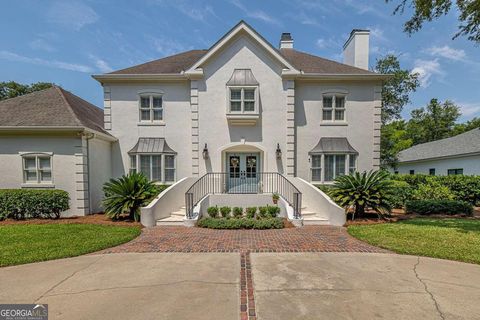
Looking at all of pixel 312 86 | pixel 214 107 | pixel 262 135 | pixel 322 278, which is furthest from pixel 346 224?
pixel 214 107

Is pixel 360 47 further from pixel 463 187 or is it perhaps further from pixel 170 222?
pixel 170 222

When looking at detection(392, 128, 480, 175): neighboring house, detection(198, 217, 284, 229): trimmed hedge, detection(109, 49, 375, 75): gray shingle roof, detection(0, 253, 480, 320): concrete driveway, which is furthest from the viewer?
detection(392, 128, 480, 175): neighboring house

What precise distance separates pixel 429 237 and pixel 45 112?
56.7 feet

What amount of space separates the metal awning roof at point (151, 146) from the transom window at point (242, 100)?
14.0ft

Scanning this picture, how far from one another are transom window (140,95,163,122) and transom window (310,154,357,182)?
9336 mm

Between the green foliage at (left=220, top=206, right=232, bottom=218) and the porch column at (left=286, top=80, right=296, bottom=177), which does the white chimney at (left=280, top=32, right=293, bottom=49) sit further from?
the green foliage at (left=220, top=206, right=232, bottom=218)

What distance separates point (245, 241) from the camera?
6.96m

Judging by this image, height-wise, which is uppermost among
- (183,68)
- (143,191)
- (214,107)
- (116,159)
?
(183,68)

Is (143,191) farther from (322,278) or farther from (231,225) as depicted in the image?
(322,278)

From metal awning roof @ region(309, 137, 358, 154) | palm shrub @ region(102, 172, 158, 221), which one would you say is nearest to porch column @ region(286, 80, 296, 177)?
metal awning roof @ region(309, 137, 358, 154)

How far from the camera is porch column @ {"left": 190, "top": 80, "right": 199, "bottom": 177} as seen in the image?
12.6 metres

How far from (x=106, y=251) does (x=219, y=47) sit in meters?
11.1

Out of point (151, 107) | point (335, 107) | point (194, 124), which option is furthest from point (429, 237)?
point (151, 107)

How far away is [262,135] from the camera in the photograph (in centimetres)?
1273
